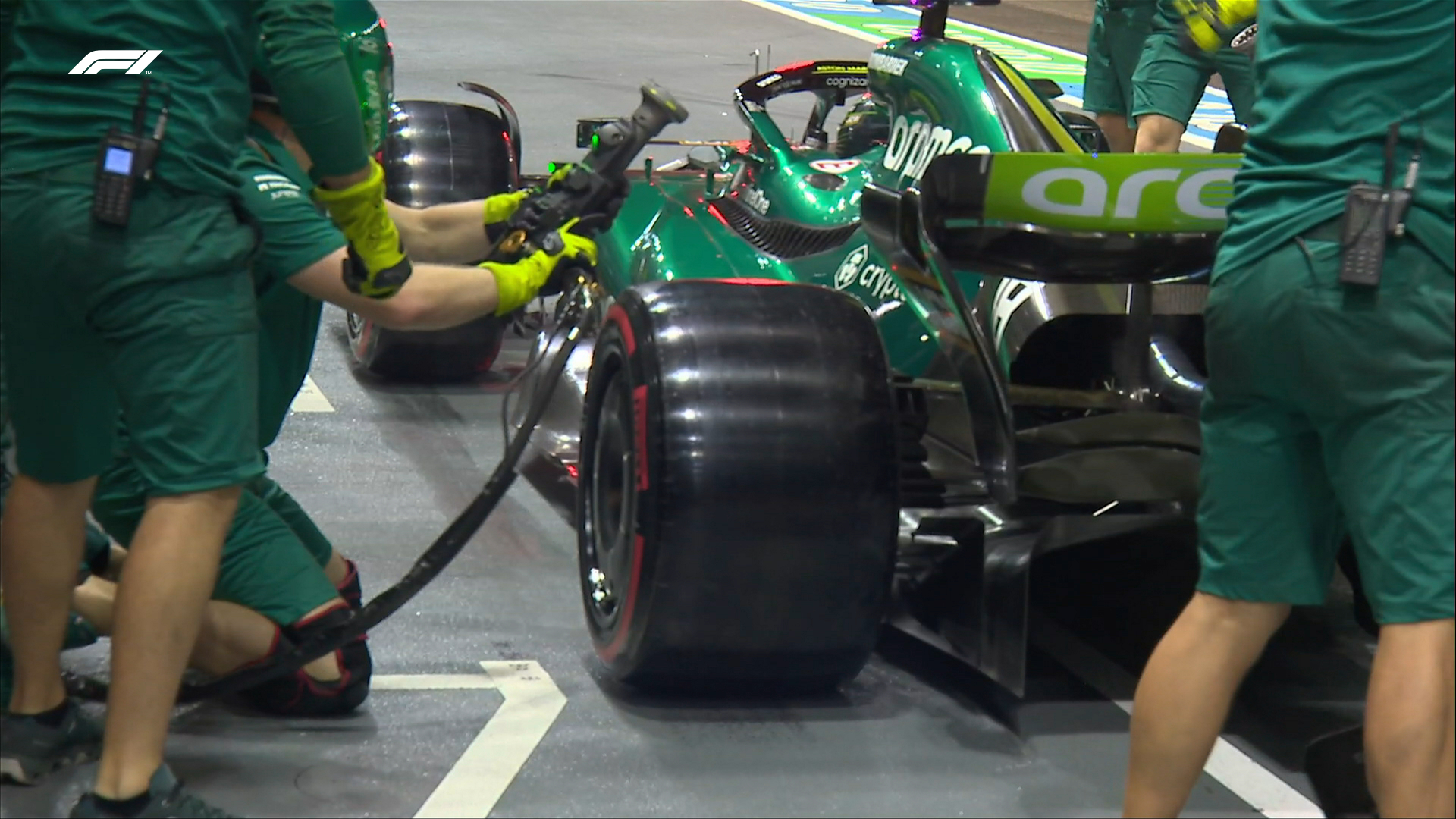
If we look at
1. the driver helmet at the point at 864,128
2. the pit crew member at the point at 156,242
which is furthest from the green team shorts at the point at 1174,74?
the pit crew member at the point at 156,242

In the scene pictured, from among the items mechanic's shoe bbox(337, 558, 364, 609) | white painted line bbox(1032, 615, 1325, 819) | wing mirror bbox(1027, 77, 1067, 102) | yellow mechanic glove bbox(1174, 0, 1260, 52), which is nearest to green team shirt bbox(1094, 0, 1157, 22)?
yellow mechanic glove bbox(1174, 0, 1260, 52)

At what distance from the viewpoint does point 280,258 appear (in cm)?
372

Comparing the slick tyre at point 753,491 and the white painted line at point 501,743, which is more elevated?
the slick tyre at point 753,491

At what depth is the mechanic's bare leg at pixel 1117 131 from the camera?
8.87m

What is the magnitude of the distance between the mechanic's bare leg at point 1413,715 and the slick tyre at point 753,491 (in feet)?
3.98

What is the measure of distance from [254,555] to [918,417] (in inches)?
55.1

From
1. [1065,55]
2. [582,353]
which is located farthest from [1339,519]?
[1065,55]

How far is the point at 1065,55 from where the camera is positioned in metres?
18.2

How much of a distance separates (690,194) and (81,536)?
9.11ft

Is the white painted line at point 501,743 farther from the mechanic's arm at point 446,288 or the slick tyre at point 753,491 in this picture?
the mechanic's arm at point 446,288

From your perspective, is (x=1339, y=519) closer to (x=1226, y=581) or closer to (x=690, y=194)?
(x=1226, y=581)

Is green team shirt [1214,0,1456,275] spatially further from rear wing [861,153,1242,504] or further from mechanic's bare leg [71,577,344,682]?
mechanic's bare leg [71,577,344,682]

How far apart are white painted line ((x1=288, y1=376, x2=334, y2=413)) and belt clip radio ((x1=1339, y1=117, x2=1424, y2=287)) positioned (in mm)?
4217

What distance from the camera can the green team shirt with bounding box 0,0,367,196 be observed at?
3361mm
